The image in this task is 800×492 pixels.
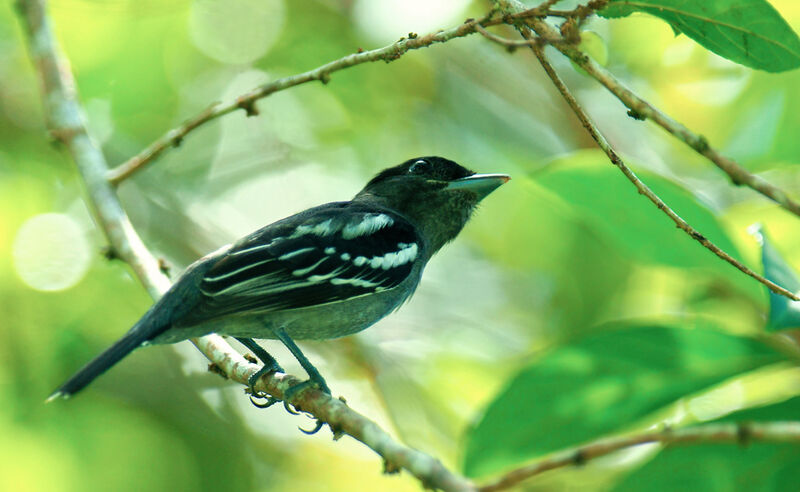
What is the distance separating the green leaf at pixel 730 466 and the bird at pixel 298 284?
1.43 metres

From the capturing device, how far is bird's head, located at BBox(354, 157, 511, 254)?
496 centimetres

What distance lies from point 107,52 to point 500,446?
4.24 m

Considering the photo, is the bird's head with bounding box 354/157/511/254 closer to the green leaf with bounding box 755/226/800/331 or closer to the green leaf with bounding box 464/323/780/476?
the green leaf with bounding box 464/323/780/476

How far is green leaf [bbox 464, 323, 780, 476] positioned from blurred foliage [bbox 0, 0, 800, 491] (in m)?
0.35

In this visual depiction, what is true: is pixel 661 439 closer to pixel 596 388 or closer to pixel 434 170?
pixel 596 388

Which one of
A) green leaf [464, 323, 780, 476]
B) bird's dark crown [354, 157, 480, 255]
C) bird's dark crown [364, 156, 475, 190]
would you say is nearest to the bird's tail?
green leaf [464, 323, 780, 476]

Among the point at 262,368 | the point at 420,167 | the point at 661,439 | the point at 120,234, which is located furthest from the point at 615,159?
the point at 120,234

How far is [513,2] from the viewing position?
105 inches

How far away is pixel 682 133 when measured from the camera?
2264 millimetres

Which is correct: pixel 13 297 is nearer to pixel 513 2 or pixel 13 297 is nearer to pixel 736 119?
pixel 513 2

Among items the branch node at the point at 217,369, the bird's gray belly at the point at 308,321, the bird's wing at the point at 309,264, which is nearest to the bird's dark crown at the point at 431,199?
the bird's wing at the point at 309,264

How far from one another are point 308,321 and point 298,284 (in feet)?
0.68

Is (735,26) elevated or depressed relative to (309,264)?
elevated

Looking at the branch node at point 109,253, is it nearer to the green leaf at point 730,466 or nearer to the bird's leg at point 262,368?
the bird's leg at point 262,368
